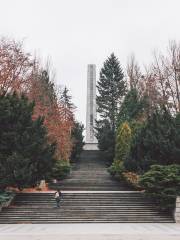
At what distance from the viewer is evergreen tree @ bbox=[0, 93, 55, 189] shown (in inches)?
A: 1001

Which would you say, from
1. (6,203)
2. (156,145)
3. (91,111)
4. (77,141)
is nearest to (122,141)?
(77,141)

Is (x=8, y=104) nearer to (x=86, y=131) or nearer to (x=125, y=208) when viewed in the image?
(x=125, y=208)

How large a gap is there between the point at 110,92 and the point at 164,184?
35.1 m

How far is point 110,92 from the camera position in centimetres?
5947

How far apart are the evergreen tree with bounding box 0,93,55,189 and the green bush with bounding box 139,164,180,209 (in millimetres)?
6260

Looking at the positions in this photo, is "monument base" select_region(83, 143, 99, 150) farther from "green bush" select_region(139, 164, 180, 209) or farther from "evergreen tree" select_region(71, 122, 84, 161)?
"green bush" select_region(139, 164, 180, 209)

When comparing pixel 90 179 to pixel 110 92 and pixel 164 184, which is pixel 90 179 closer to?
pixel 164 184

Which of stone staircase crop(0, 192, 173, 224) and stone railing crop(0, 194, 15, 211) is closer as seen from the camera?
stone staircase crop(0, 192, 173, 224)

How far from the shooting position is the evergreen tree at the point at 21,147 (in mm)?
25422

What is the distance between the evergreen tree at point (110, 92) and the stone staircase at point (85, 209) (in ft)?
89.7

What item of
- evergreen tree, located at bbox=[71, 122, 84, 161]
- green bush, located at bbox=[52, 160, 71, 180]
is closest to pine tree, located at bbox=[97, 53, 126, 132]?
evergreen tree, located at bbox=[71, 122, 84, 161]

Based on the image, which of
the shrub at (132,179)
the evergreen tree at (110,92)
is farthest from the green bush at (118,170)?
the evergreen tree at (110,92)

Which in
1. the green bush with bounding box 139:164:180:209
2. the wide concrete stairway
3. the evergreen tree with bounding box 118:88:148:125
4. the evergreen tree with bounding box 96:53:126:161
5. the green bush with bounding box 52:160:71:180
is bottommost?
the wide concrete stairway

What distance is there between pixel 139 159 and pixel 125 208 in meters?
5.18
